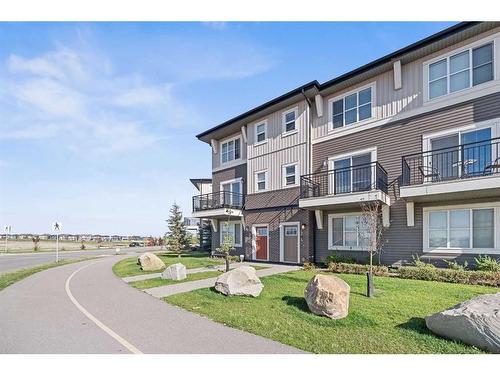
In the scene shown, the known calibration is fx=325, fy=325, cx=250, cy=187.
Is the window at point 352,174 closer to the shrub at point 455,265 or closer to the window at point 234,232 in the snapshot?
the shrub at point 455,265

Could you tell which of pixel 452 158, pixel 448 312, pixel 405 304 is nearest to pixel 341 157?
pixel 452 158

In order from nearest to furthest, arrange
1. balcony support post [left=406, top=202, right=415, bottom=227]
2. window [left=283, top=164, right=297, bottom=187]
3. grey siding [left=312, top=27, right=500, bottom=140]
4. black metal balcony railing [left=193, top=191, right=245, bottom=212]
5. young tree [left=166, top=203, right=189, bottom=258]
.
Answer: balcony support post [left=406, top=202, right=415, bottom=227]
grey siding [left=312, top=27, right=500, bottom=140]
window [left=283, top=164, right=297, bottom=187]
black metal balcony railing [left=193, top=191, right=245, bottom=212]
young tree [left=166, top=203, right=189, bottom=258]

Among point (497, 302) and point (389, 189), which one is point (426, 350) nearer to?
point (497, 302)

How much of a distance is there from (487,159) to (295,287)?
8.86m

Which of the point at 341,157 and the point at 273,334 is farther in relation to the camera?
the point at 341,157

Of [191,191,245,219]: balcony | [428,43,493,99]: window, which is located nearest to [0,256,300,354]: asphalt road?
[191,191,245,219]: balcony

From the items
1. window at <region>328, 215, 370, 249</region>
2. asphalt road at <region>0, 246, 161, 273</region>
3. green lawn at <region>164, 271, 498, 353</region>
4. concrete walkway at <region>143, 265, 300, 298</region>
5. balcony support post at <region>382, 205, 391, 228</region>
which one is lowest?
asphalt road at <region>0, 246, 161, 273</region>

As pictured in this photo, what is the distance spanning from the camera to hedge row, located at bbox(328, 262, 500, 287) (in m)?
11.1

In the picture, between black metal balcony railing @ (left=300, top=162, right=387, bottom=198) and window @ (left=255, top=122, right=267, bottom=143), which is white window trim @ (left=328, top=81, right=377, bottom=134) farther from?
window @ (left=255, top=122, right=267, bottom=143)

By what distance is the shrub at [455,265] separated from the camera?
489 inches

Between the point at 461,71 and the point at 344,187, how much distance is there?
712 cm

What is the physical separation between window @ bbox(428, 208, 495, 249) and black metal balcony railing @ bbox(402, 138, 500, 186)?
150 cm

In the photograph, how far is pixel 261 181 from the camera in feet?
71.4

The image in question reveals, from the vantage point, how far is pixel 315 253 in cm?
1839
